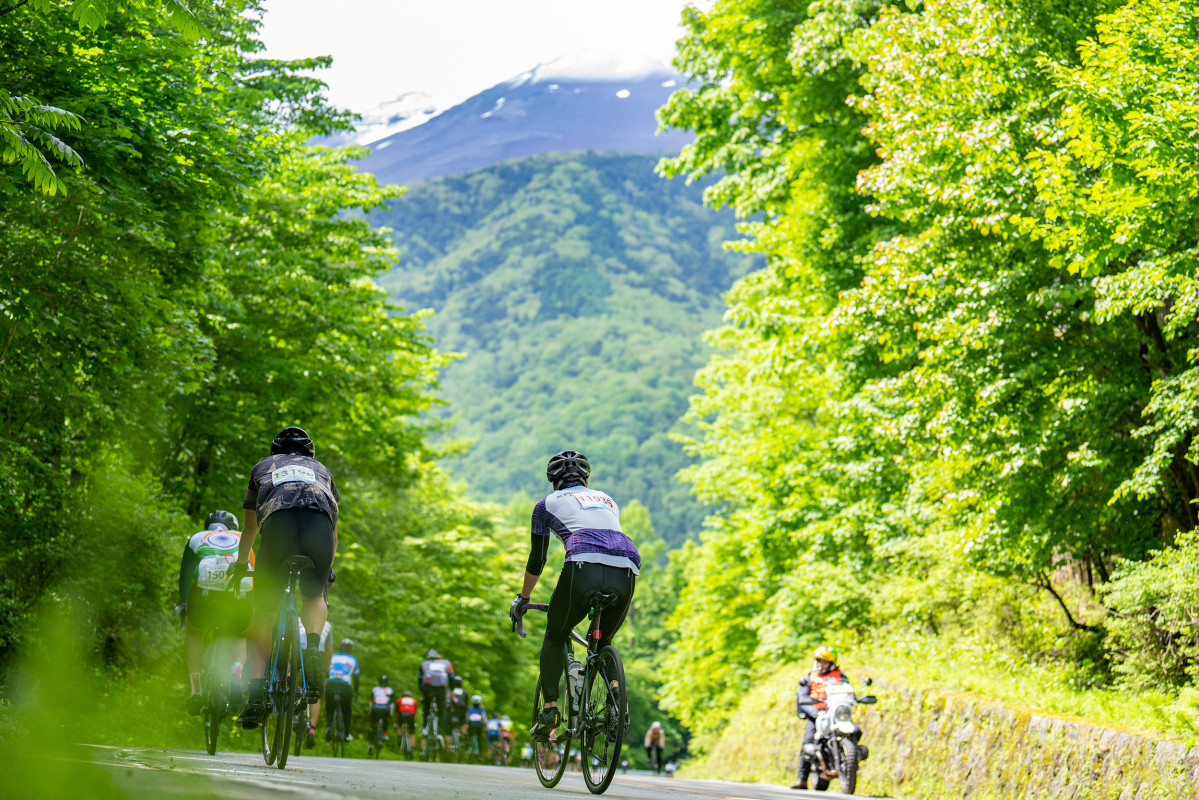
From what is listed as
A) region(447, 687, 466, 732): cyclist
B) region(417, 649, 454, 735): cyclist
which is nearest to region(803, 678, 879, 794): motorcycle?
region(417, 649, 454, 735): cyclist

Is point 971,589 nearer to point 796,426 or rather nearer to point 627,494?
point 796,426

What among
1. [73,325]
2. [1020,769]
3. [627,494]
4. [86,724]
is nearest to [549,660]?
[86,724]

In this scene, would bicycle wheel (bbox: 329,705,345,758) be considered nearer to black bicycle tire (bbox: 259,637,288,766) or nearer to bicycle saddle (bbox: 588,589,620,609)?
black bicycle tire (bbox: 259,637,288,766)

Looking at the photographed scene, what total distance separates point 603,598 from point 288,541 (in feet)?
6.03

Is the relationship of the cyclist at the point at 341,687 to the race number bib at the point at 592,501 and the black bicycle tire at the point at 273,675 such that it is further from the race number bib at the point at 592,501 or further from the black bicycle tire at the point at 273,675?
the race number bib at the point at 592,501

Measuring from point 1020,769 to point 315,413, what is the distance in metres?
17.2

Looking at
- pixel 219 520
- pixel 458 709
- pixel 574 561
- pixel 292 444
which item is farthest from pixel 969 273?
pixel 458 709

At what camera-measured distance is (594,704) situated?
7184 millimetres

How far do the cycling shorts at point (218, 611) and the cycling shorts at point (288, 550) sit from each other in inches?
19.1

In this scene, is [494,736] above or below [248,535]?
below

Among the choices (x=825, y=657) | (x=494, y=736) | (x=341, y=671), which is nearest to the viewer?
(x=825, y=657)

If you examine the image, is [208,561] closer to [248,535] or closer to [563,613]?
[248,535]

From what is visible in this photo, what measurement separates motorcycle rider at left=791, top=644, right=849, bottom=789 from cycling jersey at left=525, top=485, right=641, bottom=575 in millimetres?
7022

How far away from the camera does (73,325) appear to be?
527 inches
